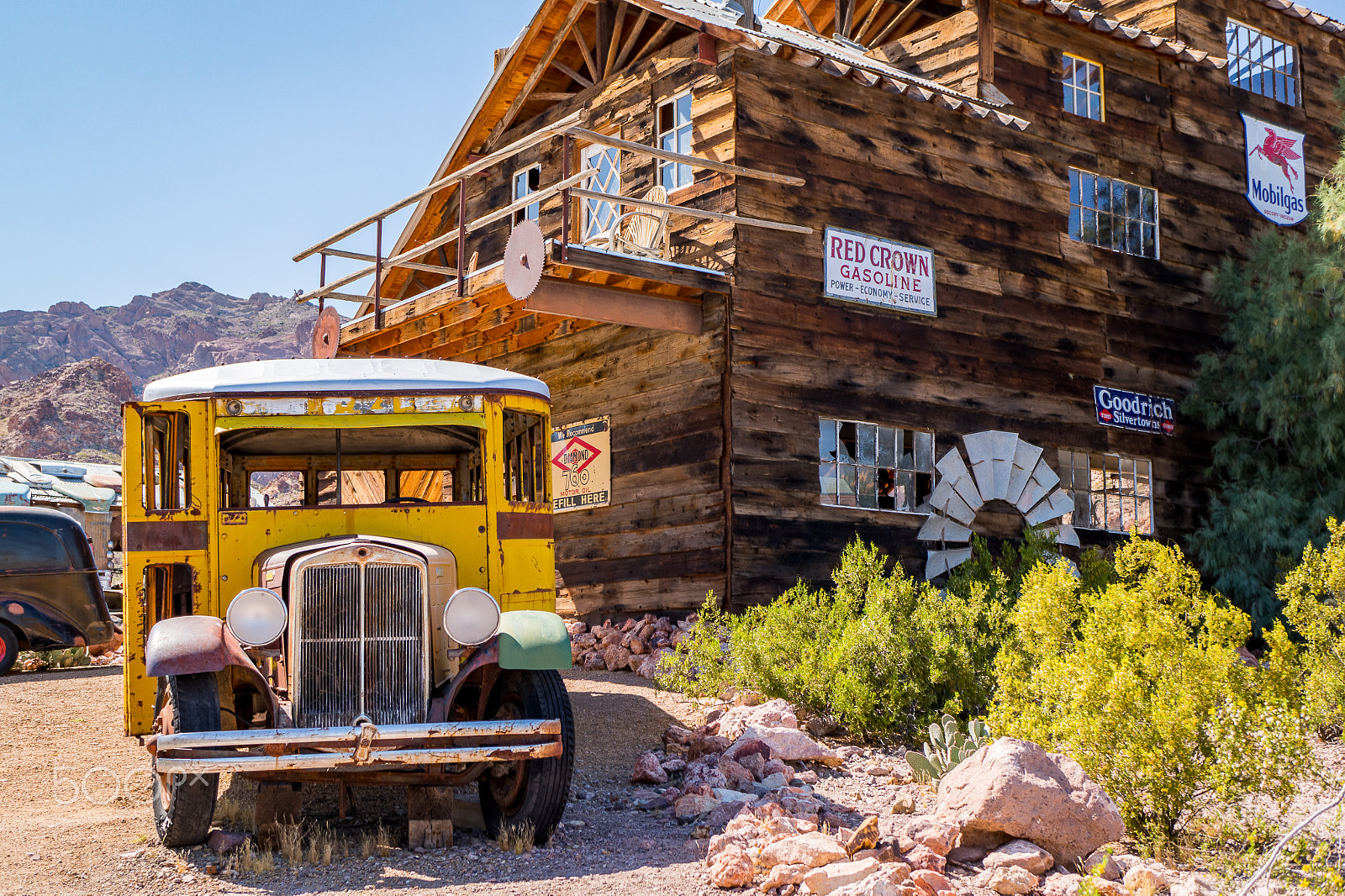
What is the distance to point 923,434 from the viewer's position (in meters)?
14.6

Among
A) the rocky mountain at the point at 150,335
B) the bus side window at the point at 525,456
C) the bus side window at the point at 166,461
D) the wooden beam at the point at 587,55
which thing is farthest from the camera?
the rocky mountain at the point at 150,335

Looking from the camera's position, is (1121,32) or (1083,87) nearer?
(1121,32)

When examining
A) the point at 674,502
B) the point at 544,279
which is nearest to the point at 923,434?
the point at 674,502

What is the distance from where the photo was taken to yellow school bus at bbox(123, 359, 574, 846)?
6129mm

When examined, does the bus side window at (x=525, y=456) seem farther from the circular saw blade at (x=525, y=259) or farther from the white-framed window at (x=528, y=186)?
the white-framed window at (x=528, y=186)

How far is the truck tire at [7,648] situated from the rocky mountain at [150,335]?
102 m

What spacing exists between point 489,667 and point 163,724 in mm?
1720

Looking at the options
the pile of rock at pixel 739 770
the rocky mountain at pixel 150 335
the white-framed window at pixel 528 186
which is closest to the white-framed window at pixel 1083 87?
the white-framed window at pixel 528 186

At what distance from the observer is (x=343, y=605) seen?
650cm

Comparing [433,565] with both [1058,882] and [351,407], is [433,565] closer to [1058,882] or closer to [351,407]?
[351,407]

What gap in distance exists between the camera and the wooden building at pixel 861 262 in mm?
13289

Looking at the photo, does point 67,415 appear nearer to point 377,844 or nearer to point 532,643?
point 377,844

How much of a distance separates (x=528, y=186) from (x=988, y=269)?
684cm

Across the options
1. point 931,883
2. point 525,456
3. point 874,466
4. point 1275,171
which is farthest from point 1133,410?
point 931,883
